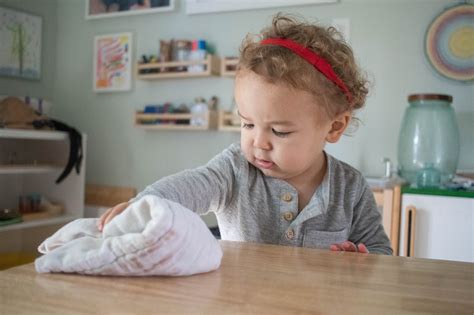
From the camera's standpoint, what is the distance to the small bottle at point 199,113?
2.36 m

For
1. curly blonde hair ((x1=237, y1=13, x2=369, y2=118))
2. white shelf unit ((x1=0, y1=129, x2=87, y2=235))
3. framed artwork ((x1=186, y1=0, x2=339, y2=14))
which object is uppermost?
framed artwork ((x1=186, y1=0, x2=339, y2=14))

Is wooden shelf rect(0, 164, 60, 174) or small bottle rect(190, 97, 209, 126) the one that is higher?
small bottle rect(190, 97, 209, 126)

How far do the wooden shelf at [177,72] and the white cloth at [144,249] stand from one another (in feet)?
6.51

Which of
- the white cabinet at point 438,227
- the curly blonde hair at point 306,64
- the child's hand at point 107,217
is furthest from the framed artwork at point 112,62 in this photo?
the child's hand at point 107,217

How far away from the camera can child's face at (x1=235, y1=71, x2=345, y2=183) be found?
77 cm

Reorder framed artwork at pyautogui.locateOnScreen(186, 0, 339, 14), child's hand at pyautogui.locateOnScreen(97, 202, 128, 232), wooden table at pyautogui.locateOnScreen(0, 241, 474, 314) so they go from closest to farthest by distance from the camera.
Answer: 1. wooden table at pyautogui.locateOnScreen(0, 241, 474, 314)
2. child's hand at pyautogui.locateOnScreen(97, 202, 128, 232)
3. framed artwork at pyautogui.locateOnScreen(186, 0, 339, 14)

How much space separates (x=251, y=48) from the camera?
854 mm

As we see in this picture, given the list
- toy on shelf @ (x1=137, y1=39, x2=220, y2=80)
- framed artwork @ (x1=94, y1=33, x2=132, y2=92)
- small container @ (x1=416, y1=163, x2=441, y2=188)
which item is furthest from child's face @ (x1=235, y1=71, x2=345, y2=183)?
framed artwork @ (x1=94, y1=33, x2=132, y2=92)

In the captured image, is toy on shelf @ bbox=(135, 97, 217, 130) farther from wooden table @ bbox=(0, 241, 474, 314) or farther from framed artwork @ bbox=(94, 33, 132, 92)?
wooden table @ bbox=(0, 241, 474, 314)

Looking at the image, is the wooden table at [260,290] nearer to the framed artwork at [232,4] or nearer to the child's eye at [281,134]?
the child's eye at [281,134]

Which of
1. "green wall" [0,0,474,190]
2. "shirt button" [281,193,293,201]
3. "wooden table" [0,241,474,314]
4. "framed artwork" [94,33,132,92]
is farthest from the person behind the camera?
"framed artwork" [94,33,132,92]

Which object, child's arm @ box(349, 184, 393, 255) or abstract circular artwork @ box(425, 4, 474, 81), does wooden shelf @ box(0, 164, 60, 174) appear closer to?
child's arm @ box(349, 184, 393, 255)

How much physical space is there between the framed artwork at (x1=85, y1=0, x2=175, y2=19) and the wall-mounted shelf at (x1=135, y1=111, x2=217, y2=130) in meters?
0.62

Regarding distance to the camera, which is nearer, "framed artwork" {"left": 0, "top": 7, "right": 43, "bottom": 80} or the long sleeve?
the long sleeve
